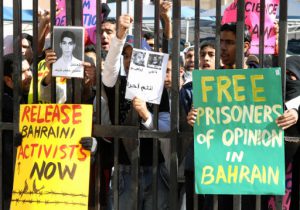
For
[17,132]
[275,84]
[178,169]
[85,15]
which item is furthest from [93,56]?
[275,84]

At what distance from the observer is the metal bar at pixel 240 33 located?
395 centimetres

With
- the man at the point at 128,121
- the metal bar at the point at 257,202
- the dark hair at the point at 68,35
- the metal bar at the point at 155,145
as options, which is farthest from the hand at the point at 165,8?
the metal bar at the point at 257,202

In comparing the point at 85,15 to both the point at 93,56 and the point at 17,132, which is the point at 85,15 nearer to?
the point at 93,56

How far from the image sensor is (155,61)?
4.00m

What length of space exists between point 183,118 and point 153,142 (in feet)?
0.84

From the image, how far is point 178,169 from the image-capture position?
4195 millimetres


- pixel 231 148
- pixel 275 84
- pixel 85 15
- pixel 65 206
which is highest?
pixel 85 15

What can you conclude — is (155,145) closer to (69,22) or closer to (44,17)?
(69,22)

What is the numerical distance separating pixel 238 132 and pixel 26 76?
71.2 inches

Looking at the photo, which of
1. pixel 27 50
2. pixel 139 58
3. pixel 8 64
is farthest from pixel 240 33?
pixel 27 50

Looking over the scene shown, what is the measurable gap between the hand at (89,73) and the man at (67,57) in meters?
0.12

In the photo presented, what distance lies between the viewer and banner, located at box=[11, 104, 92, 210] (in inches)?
163

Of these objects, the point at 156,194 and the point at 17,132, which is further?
the point at 17,132

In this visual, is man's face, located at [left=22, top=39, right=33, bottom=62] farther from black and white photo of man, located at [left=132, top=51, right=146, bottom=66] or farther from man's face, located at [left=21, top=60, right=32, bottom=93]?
black and white photo of man, located at [left=132, top=51, right=146, bottom=66]
